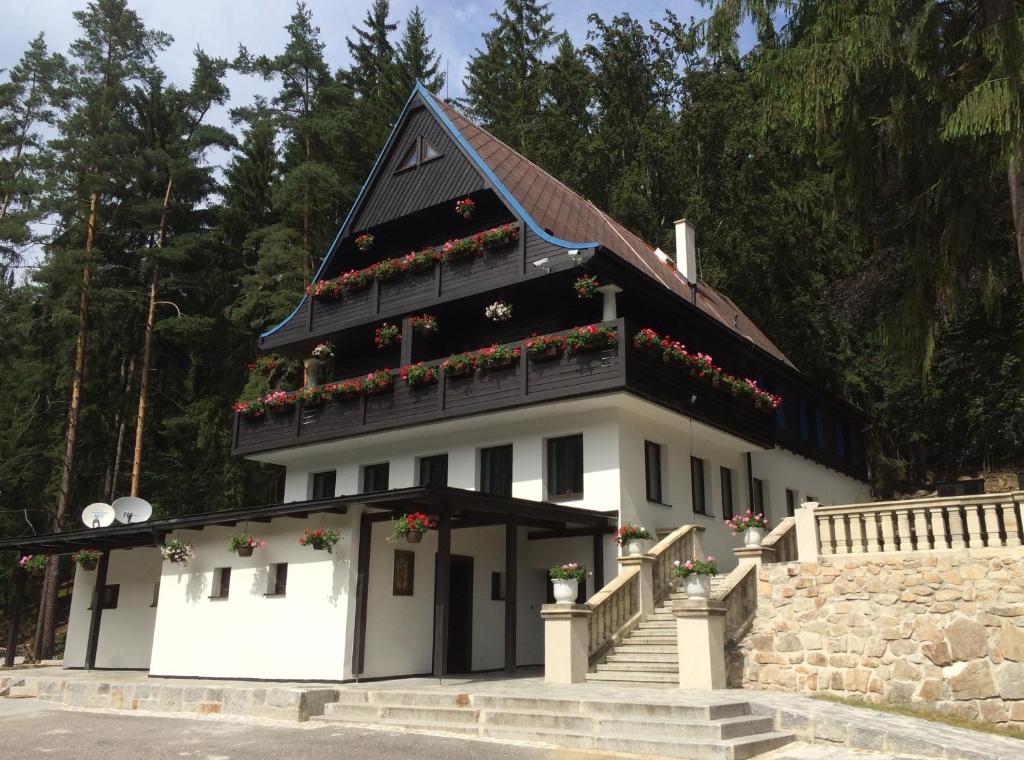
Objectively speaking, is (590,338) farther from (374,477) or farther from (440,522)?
(374,477)

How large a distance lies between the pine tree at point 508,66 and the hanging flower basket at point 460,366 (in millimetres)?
21709

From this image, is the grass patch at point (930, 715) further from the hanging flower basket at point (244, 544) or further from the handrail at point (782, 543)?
the hanging flower basket at point (244, 544)

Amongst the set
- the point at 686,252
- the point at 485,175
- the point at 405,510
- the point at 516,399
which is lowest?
the point at 405,510

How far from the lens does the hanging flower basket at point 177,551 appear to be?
17.8m

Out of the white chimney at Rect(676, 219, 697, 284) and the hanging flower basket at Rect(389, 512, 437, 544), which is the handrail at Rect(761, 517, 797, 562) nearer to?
the hanging flower basket at Rect(389, 512, 437, 544)

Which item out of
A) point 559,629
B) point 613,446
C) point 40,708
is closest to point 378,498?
point 559,629

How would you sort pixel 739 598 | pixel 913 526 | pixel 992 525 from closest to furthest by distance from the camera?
pixel 992 525
pixel 913 526
pixel 739 598

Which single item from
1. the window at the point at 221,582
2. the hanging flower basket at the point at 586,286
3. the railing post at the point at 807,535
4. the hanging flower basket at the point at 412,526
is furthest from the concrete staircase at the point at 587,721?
the hanging flower basket at the point at 586,286

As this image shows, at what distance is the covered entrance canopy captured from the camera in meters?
14.3

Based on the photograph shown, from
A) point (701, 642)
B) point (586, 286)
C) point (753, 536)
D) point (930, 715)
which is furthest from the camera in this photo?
point (586, 286)

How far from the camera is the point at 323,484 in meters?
22.7

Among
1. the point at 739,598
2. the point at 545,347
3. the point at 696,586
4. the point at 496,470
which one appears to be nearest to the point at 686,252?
the point at 545,347

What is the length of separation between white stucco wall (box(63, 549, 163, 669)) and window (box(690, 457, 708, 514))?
13.1 m

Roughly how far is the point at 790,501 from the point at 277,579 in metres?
14.7
